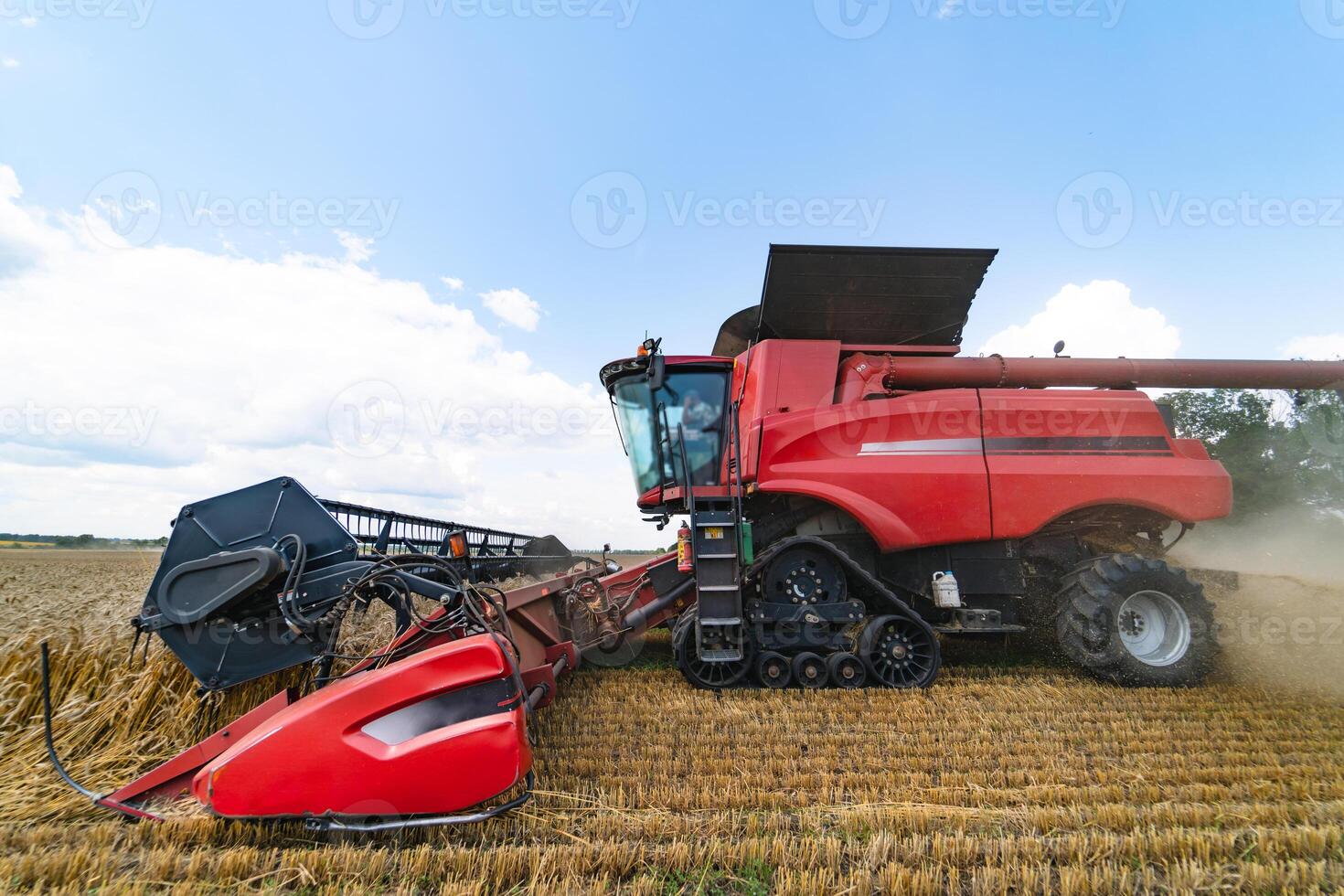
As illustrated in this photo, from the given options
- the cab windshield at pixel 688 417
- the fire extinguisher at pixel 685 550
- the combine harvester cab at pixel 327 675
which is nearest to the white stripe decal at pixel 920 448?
the cab windshield at pixel 688 417

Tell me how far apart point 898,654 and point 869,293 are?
2915 millimetres

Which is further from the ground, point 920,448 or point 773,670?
point 920,448

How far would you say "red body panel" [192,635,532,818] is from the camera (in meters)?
1.98

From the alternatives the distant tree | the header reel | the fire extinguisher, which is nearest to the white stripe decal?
the fire extinguisher

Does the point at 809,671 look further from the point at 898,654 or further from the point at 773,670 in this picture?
the point at 898,654

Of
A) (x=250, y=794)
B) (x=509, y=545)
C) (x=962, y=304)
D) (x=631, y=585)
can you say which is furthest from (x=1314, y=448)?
(x=250, y=794)

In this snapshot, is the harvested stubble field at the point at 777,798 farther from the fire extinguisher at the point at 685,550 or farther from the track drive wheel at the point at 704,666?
the fire extinguisher at the point at 685,550

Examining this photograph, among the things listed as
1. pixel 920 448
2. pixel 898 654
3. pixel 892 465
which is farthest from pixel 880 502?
pixel 898 654

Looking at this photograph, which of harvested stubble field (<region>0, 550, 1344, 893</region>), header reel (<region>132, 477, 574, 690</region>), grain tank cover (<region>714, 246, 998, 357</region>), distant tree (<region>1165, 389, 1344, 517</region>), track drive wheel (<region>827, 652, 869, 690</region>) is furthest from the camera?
distant tree (<region>1165, 389, 1344, 517</region>)

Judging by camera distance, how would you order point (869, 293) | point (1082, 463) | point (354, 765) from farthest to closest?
point (869, 293) → point (1082, 463) → point (354, 765)

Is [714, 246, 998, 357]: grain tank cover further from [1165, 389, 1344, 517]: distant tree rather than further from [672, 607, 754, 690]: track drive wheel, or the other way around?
[1165, 389, 1344, 517]: distant tree

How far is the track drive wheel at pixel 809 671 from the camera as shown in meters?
3.96

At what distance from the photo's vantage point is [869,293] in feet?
16.4

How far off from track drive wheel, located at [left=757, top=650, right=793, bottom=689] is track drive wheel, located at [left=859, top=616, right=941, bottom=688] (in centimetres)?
52
